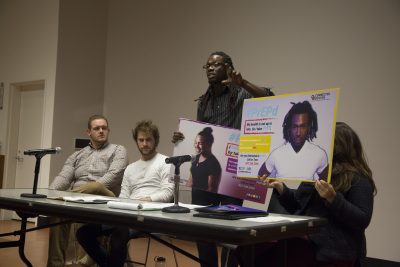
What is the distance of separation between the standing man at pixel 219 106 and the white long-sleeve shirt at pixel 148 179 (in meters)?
0.64

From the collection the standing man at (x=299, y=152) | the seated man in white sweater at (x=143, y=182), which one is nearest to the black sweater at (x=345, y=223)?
the standing man at (x=299, y=152)

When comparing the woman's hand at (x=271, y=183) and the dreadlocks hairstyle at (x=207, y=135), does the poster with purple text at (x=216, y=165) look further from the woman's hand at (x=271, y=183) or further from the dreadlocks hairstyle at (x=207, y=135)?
the woman's hand at (x=271, y=183)

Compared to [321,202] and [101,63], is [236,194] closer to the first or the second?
[321,202]

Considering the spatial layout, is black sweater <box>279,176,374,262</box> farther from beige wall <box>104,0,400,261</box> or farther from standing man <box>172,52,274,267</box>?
beige wall <box>104,0,400,261</box>

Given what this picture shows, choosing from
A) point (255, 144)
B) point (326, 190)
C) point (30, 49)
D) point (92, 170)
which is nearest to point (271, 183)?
point (255, 144)

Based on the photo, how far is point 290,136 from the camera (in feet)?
6.06

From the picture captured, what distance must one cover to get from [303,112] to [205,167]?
62cm

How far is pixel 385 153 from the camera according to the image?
12.9 ft

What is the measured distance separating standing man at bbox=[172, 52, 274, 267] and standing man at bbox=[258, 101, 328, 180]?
0.46 meters

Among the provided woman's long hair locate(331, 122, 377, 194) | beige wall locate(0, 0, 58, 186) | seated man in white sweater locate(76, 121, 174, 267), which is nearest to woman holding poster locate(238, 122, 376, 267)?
woman's long hair locate(331, 122, 377, 194)

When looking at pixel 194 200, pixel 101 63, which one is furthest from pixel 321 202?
pixel 101 63

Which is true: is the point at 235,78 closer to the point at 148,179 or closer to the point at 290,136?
the point at 290,136

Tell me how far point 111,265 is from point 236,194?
81 centimetres

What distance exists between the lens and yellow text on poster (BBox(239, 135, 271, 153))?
1.92 m
